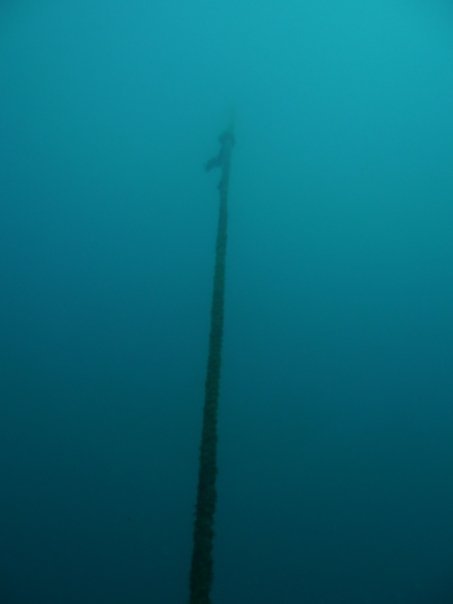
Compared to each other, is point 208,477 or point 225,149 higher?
point 225,149

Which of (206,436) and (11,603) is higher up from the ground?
(206,436)

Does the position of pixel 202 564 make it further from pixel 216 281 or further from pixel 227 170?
pixel 227 170

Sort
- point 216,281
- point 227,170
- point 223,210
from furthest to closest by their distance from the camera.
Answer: point 227,170 → point 223,210 → point 216,281

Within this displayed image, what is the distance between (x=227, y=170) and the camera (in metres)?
4.23

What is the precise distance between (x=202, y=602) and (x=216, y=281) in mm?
1772

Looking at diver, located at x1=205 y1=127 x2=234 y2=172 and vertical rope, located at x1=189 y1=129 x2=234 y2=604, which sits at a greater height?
diver, located at x1=205 y1=127 x2=234 y2=172

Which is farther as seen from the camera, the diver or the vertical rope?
the diver

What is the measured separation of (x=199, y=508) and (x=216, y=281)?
1.40 metres

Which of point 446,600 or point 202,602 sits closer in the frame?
point 202,602

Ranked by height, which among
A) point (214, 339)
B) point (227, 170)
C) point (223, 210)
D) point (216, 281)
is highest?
point (227, 170)

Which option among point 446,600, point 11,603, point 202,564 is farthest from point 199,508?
point 446,600

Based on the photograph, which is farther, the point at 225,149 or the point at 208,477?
the point at 225,149

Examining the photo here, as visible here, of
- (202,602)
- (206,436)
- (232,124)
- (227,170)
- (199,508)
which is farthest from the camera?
(232,124)

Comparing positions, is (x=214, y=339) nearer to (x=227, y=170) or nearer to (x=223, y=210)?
(x=223, y=210)
